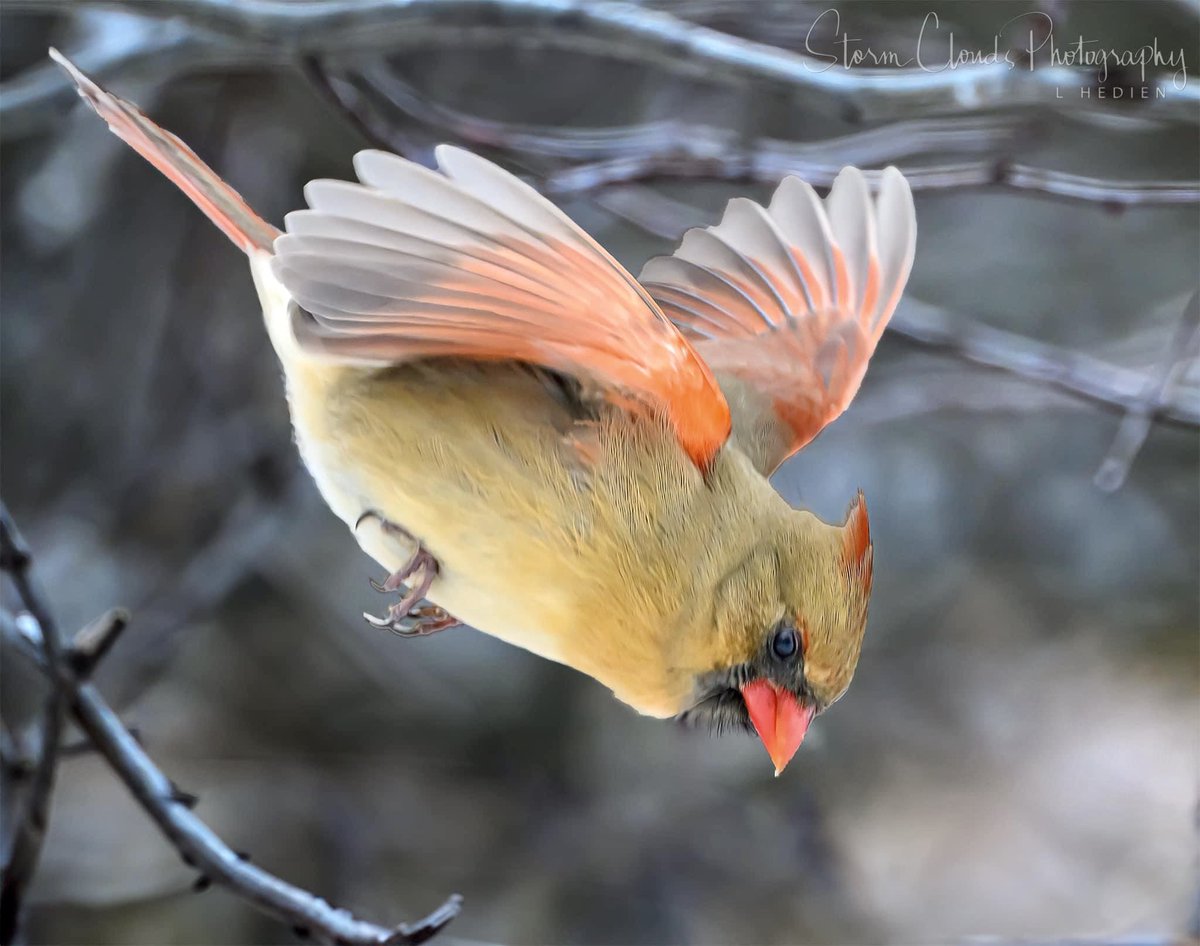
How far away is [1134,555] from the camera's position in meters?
2.95

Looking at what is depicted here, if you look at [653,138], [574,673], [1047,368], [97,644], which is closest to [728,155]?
[653,138]

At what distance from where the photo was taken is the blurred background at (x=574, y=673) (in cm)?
241

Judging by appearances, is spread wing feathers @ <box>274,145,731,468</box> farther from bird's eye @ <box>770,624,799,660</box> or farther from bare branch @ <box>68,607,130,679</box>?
bare branch @ <box>68,607,130,679</box>

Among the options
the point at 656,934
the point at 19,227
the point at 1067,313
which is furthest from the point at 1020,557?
the point at 19,227

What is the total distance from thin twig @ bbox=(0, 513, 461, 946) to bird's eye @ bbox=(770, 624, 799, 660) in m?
0.35

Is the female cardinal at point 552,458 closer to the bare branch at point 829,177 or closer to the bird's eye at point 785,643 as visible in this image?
the bird's eye at point 785,643

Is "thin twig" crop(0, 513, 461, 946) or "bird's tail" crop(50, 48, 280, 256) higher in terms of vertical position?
"bird's tail" crop(50, 48, 280, 256)

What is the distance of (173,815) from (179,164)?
584mm

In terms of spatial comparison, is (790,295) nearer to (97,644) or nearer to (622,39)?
(622,39)

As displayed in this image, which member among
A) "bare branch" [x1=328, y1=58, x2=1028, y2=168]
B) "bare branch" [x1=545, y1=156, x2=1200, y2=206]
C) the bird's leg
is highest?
"bare branch" [x1=328, y1=58, x2=1028, y2=168]

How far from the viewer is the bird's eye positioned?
45.4 inches

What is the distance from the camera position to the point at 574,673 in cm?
284

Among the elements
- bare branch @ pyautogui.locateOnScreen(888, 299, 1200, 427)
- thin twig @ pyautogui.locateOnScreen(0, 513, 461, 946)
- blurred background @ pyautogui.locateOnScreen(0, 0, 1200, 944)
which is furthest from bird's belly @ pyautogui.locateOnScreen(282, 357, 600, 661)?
blurred background @ pyautogui.locateOnScreen(0, 0, 1200, 944)

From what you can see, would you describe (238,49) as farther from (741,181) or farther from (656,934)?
(656,934)
